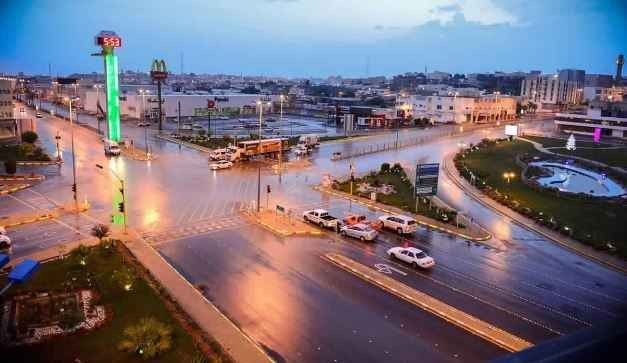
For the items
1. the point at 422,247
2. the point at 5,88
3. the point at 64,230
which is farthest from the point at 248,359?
the point at 5,88

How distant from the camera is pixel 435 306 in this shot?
2027cm

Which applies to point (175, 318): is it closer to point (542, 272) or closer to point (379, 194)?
point (542, 272)

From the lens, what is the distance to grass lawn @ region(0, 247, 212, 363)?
15.5 meters

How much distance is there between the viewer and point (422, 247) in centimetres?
2869

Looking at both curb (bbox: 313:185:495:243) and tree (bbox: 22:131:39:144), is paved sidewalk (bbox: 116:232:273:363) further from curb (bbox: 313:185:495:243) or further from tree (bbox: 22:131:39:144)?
tree (bbox: 22:131:39:144)

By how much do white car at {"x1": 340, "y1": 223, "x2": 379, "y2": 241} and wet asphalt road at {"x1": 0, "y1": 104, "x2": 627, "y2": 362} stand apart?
0.80 meters

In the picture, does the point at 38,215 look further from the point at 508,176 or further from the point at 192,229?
the point at 508,176

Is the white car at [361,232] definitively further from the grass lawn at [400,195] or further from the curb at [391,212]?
the grass lawn at [400,195]

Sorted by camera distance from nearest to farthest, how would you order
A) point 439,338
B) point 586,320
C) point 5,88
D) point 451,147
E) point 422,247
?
1. point 439,338
2. point 586,320
3. point 422,247
4. point 5,88
5. point 451,147

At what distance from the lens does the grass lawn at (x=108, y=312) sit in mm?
15516

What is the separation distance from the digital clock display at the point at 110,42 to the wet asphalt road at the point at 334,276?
30.7 meters

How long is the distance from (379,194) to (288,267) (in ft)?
62.0

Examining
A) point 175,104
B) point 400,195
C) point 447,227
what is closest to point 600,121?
point 400,195

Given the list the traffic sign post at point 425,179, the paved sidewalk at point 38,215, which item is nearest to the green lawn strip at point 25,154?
the paved sidewalk at point 38,215
